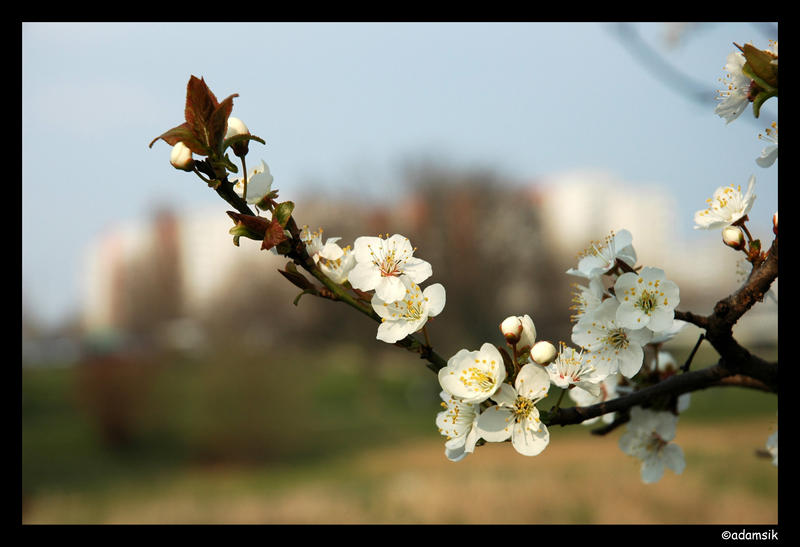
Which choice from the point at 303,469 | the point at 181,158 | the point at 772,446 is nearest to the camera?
the point at 181,158

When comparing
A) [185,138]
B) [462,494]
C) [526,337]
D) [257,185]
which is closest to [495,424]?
[526,337]

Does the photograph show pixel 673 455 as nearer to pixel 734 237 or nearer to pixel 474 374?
pixel 734 237

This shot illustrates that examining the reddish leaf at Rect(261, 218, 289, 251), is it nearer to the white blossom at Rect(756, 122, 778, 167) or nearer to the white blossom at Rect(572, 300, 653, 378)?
the white blossom at Rect(572, 300, 653, 378)

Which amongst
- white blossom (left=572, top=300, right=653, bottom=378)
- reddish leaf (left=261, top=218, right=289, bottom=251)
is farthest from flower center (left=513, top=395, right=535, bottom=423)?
reddish leaf (left=261, top=218, right=289, bottom=251)

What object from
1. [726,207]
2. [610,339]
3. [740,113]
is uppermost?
A: [740,113]
